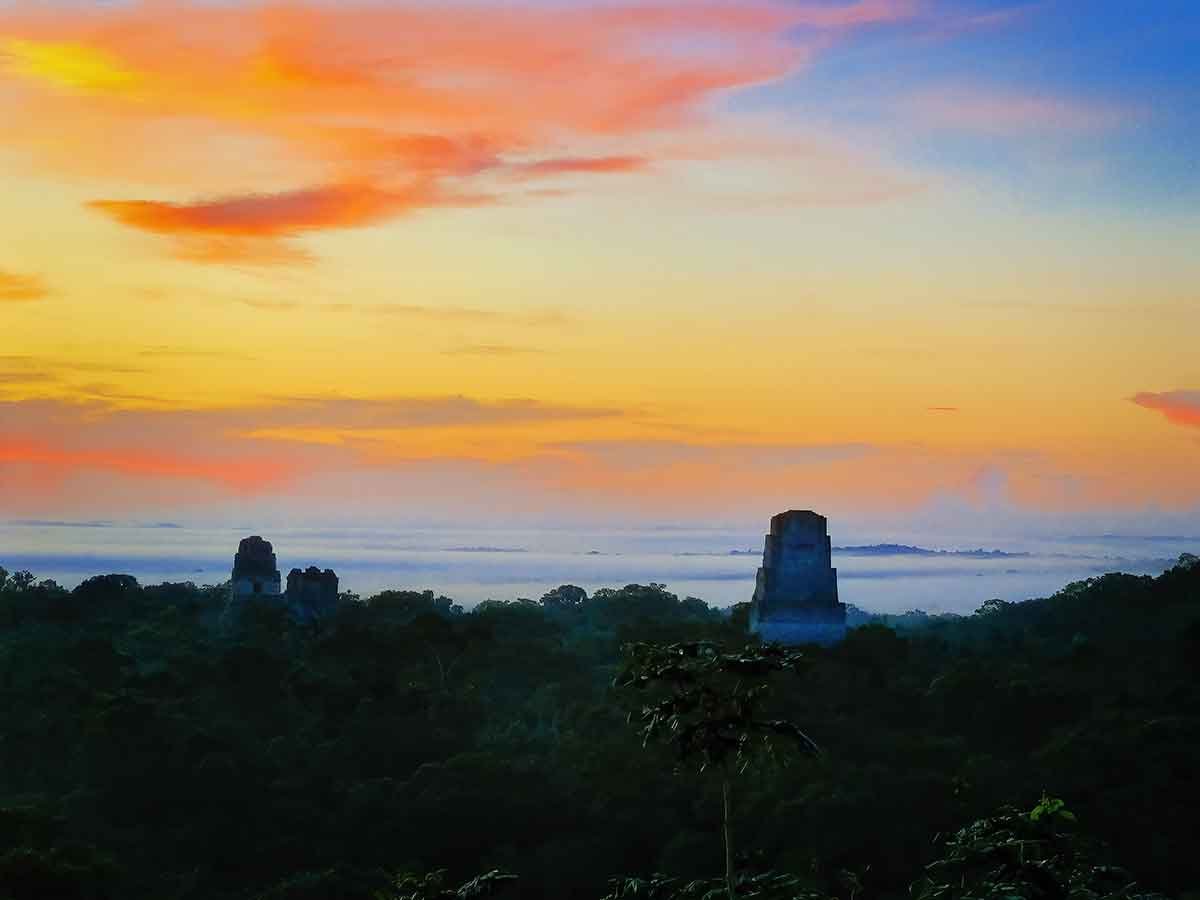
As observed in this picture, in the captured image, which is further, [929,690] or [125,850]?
[929,690]

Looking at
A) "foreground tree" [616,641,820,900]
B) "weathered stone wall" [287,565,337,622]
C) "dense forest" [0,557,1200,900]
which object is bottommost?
"dense forest" [0,557,1200,900]

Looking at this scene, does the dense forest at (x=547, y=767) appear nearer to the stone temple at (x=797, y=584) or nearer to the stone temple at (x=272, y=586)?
the stone temple at (x=797, y=584)

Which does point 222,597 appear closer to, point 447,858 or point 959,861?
point 447,858

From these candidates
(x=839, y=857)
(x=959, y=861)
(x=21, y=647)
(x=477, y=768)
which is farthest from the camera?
(x=21, y=647)

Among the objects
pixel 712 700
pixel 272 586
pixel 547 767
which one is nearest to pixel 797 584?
pixel 547 767

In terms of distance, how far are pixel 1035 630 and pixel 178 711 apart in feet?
109

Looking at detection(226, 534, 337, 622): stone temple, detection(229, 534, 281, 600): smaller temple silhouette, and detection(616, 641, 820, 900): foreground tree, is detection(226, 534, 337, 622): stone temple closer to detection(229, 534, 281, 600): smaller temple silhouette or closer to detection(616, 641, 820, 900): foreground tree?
detection(229, 534, 281, 600): smaller temple silhouette

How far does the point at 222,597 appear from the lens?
87.3 meters

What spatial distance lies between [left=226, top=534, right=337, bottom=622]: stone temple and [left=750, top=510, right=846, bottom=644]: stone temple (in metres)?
24.5

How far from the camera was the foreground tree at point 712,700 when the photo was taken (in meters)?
16.1

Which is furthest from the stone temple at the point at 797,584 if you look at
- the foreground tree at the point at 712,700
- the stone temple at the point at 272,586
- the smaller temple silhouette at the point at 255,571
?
the foreground tree at the point at 712,700

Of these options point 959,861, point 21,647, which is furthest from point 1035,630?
point 959,861

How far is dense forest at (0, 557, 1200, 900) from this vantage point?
3356cm

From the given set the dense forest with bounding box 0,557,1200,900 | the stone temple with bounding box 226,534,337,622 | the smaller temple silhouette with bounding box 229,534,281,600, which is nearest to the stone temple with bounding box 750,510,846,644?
the dense forest with bounding box 0,557,1200,900
